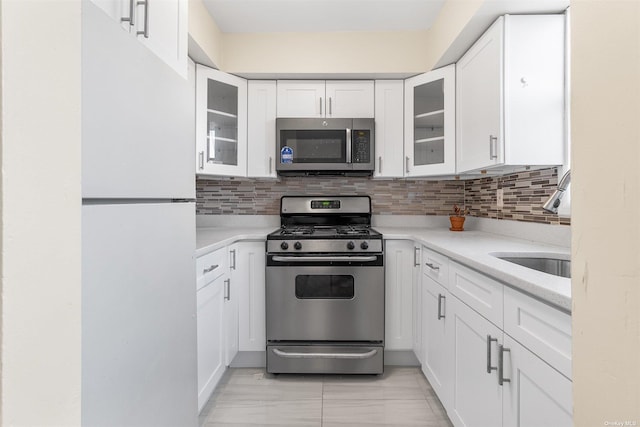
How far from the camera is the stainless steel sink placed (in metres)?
1.55

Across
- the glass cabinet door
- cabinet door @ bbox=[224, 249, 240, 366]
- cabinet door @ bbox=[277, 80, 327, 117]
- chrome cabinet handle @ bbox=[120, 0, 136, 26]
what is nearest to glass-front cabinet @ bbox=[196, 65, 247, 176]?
the glass cabinet door

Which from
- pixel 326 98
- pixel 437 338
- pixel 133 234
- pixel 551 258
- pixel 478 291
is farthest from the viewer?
pixel 326 98

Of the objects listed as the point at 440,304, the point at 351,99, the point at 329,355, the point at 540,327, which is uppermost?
the point at 351,99

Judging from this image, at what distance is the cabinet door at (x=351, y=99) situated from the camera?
8.70 feet

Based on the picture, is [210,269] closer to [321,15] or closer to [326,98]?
[326,98]

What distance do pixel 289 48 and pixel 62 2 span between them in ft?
7.62

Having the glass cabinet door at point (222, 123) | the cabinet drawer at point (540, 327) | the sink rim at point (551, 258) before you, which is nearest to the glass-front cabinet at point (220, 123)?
the glass cabinet door at point (222, 123)

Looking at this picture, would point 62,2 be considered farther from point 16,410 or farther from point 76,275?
point 16,410

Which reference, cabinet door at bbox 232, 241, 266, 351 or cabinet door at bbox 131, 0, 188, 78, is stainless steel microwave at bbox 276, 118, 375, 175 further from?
cabinet door at bbox 131, 0, 188, 78

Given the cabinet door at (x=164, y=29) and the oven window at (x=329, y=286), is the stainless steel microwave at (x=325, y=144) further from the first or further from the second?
the cabinet door at (x=164, y=29)

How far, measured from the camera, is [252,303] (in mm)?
2385

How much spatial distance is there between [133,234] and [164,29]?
0.64 m

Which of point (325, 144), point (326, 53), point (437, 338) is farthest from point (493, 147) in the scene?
point (326, 53)

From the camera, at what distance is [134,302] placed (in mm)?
731
